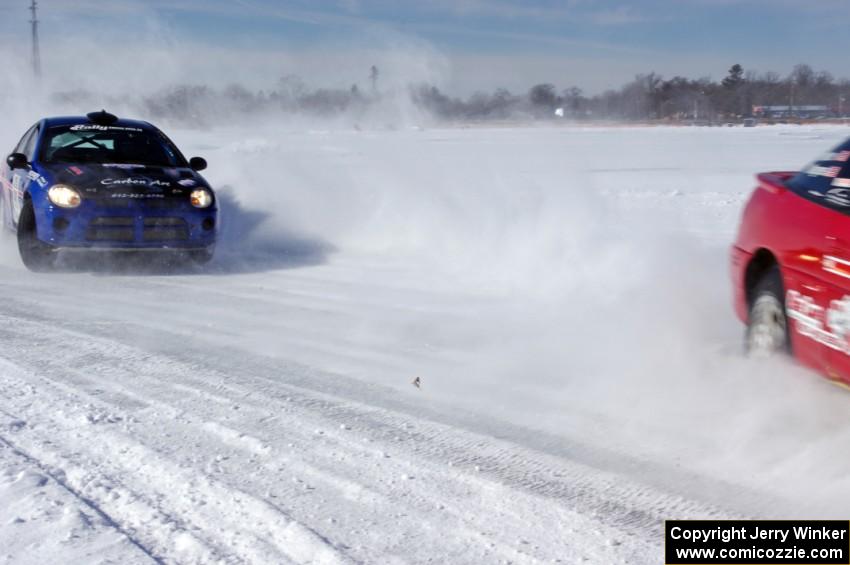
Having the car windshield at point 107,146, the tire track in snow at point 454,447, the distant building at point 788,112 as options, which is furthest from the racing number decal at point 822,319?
the distant building at point 788,112

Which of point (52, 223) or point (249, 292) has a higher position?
point (52, 223)

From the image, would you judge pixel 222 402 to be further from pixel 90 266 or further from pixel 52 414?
pixel 90 266

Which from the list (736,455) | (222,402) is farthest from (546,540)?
(222,402)

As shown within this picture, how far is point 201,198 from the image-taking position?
8602 mm

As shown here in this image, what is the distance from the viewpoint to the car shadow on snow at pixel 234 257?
348 inches

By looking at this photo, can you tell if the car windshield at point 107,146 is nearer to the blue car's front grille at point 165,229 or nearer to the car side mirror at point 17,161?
the car side mirror at point 17,161

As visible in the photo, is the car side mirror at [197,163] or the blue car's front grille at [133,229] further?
the car side mirror at [197,163]

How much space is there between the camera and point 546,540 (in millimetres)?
3055

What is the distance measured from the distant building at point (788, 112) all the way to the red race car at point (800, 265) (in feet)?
114

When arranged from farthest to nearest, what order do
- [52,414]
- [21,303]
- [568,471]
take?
[21,303] → [52,414] → [568,471]

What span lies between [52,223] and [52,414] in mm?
4185

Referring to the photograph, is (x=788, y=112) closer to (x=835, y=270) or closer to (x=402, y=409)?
(x=835, y=270)

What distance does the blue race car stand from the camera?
8141mm

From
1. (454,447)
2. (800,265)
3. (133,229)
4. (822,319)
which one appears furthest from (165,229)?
(822,319)
